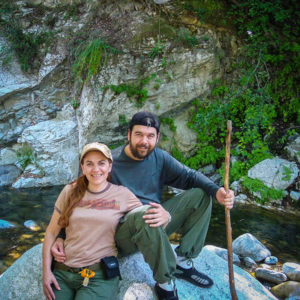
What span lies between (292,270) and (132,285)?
2.50 meters

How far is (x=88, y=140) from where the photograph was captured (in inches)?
329

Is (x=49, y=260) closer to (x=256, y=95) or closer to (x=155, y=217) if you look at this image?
(x=155, y=217)

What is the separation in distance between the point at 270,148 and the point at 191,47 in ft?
12.1

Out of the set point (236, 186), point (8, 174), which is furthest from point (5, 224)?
point (236, 186)

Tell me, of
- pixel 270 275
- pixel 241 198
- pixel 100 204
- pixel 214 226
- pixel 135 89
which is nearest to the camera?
pixel 100 204

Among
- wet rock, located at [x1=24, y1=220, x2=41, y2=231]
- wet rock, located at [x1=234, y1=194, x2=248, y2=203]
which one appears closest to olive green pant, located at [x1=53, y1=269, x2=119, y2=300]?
wet rock, located at [x1=24, y1=220, x2=41, y2=231]

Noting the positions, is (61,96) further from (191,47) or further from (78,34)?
(191,47)

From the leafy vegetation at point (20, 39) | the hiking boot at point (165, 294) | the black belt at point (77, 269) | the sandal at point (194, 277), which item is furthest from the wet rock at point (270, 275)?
the leafy vegetation at point (20, 39)

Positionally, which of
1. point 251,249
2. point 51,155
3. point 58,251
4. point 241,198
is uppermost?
point 51,155

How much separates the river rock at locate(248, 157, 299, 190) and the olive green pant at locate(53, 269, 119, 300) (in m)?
5.46

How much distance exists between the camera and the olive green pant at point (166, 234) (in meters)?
2.13

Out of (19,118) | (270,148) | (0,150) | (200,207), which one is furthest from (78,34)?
(200,207)

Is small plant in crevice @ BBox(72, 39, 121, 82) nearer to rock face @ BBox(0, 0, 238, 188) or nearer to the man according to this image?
rock face @ BBox(0, 0, 238, 188)

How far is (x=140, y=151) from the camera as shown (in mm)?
2723
